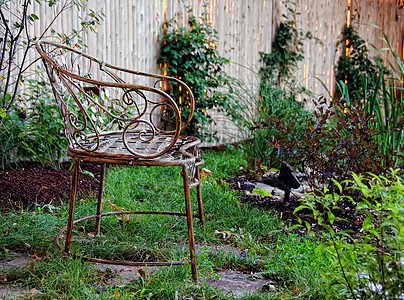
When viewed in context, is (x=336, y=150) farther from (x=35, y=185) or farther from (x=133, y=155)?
(x=35, y=185)

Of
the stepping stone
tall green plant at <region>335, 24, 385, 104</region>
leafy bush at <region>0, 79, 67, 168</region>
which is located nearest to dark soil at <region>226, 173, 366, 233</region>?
the stepping stone

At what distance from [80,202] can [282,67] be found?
197 inches

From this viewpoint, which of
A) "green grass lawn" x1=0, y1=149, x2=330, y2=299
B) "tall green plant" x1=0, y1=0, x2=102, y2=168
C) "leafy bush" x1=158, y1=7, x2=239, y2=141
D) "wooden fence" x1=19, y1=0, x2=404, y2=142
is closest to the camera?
"green grass lawn" x1=0, y1=149, x2=330, y2=299

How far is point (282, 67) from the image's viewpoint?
23.8 feet

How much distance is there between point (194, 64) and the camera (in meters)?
5.34

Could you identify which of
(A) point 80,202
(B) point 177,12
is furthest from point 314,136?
(B) point 177,12

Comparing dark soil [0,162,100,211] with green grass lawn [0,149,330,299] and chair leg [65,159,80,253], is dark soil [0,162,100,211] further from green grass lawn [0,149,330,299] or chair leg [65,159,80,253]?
chair leg [65,159,80,253]

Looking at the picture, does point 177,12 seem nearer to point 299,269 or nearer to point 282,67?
point 282,67

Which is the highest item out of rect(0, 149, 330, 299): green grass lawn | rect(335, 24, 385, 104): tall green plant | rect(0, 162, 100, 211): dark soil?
rect(335, 24, 385, 104): tall green plant

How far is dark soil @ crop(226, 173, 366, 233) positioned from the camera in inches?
114

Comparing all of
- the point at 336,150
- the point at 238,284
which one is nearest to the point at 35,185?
the point at 238,284

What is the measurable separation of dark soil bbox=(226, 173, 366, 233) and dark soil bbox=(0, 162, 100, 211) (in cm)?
117

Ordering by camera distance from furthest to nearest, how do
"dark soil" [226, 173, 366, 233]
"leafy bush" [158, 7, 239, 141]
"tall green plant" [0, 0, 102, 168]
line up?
1. "leafy bush" [158, 7, 239, 141]
2. "tall green plant" [0, 0, 102, 168]
3. "dark soil" [226, 173, 366, 233]

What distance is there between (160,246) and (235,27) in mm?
4496
